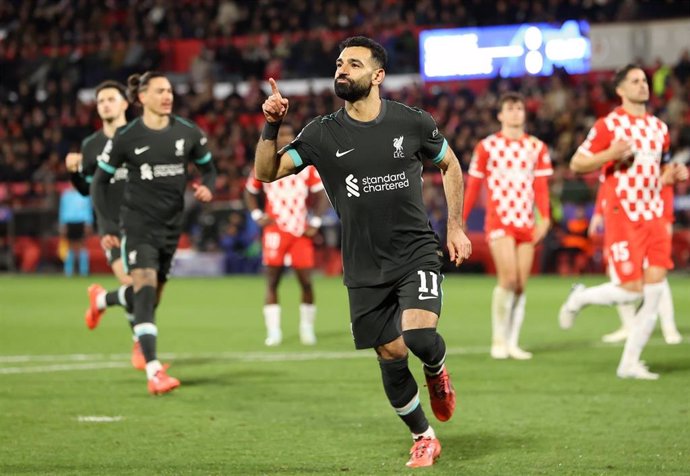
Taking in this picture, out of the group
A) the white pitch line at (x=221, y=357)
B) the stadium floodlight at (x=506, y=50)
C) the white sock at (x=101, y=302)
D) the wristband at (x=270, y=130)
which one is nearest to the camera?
the wristband at (x=270, y=130)

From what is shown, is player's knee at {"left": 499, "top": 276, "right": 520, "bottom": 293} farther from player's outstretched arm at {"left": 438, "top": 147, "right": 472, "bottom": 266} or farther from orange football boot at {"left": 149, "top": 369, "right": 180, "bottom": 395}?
player's outstretched arm at {"left": 438, "top": 147, "right": 472, "bottom": 266}

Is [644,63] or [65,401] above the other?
[644,63]

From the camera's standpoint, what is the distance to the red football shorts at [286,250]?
1412cm

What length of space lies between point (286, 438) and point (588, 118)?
893 inches

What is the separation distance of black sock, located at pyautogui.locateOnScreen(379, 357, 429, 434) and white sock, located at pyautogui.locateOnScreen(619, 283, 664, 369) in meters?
3.84

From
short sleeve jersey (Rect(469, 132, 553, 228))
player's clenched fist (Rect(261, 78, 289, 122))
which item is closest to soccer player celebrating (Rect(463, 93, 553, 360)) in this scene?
short sleeve jersey (Rect(469, 132, 553, 228))

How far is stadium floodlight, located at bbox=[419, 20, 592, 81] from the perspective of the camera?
32.6m

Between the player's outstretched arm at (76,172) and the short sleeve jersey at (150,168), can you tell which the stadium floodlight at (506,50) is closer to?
the player's outstretched arm at (76,172)

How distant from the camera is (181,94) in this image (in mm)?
35156

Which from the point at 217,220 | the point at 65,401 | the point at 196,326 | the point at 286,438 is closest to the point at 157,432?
the point at 286,438

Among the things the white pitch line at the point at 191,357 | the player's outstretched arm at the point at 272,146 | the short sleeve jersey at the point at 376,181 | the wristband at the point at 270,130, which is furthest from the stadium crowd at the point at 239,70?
the wristband at the point at 270,130

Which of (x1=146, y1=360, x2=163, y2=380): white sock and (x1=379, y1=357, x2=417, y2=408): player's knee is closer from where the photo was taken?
(x1=379, y1=357, x2=417, y2=408): player's knee

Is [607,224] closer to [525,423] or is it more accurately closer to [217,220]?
[525,423]

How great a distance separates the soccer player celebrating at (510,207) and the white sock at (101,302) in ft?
11.9
